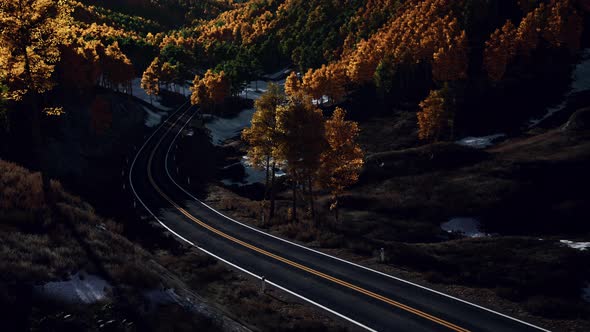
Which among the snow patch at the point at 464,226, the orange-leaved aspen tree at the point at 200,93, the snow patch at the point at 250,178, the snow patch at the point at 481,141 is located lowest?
the snow patch at the point at 464,226

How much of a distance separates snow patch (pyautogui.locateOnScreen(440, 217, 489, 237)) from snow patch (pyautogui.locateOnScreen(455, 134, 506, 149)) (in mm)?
29404

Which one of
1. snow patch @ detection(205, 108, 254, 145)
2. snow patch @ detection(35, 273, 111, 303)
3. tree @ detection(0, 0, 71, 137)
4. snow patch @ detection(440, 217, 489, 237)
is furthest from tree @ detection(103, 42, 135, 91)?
snow patch @ detection(35, 273, 111, 303)

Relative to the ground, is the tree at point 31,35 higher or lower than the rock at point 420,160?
higher

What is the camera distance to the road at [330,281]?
17.0 meters

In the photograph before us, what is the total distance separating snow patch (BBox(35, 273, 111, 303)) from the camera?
36.8 ft

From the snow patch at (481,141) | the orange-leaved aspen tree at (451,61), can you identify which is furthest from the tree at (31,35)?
the orange-leaved aspen tree at (451,61)

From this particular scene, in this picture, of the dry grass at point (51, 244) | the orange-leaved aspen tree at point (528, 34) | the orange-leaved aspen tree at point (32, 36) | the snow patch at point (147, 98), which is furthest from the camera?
the snow patch at point (147, 98)

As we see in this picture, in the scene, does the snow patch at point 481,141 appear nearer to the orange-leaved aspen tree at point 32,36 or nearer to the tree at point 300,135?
the tree at point 300,135

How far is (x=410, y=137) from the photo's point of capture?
7669cm

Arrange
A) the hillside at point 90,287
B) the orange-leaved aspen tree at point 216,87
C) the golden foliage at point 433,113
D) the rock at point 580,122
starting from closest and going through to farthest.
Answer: the hillside at point 90,287 → the rock at point 580,122 → the golden foliage at point 433,113 → the orange-leaved aspen tree at point 216,87

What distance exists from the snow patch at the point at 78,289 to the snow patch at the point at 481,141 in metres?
65.8

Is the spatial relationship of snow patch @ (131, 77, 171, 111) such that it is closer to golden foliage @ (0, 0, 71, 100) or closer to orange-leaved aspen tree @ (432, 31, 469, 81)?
orange-leaved aspen tree @ (432, 31, 469, 81)

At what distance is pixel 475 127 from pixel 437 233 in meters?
43.2

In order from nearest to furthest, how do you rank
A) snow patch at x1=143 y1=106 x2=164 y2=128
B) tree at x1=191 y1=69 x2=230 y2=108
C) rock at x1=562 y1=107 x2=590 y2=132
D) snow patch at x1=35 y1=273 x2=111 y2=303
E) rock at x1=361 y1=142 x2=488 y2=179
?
snow patch at x1=35 y1=273 x2=111 y2=303, rock at x1=361 y1=142 x2=488 y2=179, rock at x1=562 y1=107 x2=590 y2=132, snow patch at x1=143 y1=106 x2=164 y2=128, tree at x1=191 y1=69 x2=230 y2=108
